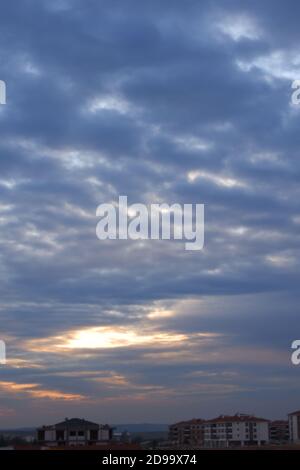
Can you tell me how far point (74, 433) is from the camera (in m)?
98.7

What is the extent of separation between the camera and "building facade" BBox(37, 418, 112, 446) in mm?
95625

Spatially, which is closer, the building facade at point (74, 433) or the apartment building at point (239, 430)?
the building facade at point (74, 433)

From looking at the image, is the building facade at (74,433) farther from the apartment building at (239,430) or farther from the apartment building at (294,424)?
the apartment building at (294,424)

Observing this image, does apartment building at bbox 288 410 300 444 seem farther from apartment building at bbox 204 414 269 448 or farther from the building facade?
the building facade

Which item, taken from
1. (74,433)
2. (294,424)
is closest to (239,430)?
(294,424)

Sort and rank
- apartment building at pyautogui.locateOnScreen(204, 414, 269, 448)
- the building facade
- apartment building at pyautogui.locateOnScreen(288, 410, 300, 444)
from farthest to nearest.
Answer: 1. apartment building at pyautogui.locateOnScreen(288, 410, 300, 444)
2. apartment building at pyautogui.locateOnScreen(204, 414, 269, 448)
3. the building facade

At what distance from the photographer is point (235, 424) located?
19250 centimetres

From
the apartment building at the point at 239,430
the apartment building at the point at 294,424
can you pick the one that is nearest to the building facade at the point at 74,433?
the apartment building at the point at 239,430

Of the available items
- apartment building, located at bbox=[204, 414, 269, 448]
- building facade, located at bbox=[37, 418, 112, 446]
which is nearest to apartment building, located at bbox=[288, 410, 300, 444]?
apartment building, located at bbox=[204, 414, 269, 448]

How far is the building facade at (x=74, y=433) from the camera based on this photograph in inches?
3765

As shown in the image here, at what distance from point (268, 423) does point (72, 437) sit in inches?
4171

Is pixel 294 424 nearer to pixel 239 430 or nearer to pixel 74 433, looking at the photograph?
pixel 239 430
